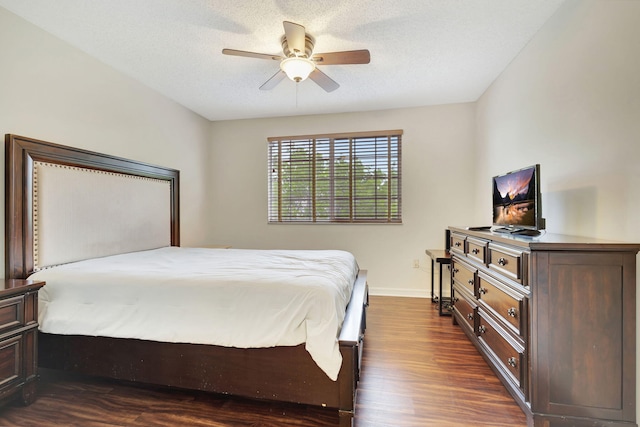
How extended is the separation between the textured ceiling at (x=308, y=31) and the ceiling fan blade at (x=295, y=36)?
0.68ft

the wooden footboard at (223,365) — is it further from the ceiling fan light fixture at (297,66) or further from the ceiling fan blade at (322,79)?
the ceiling fan blade at (322,79)

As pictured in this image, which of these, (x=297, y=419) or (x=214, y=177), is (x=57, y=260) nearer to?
(x=297, y=419)

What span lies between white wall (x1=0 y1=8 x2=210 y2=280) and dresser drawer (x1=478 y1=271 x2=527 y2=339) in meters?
3.44

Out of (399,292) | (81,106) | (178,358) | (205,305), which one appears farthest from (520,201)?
(81,106)

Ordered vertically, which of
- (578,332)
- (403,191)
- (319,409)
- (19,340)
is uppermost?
(403,191)

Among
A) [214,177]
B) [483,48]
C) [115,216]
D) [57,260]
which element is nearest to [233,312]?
[57,260]

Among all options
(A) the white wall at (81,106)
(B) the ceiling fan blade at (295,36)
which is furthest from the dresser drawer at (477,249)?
(A) the white wall at (81,106)

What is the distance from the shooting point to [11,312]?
5.51ft

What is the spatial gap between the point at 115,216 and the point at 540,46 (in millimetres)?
4017

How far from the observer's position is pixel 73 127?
8.18 feet

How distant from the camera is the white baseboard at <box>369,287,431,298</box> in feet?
12.9

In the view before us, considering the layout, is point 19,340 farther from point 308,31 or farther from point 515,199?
point 515,199

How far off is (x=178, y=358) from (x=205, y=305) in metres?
0.40

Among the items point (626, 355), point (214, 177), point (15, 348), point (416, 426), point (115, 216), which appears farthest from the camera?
point (214, 177)
